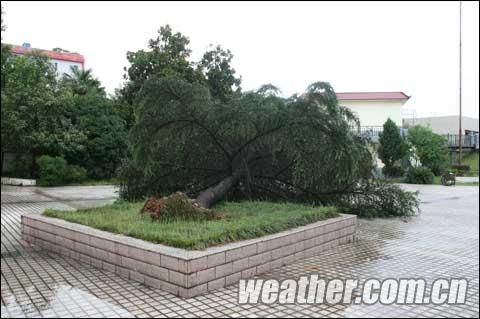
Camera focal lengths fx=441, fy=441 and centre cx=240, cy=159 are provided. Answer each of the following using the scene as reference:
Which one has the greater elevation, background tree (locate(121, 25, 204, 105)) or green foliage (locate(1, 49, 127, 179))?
background tree (locate(121, 25, 204, 105))

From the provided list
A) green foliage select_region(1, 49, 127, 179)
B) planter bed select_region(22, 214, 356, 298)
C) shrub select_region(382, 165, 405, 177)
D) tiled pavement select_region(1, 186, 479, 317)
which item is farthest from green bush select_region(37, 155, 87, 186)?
shrub select_region(382, 165, 405, 177)

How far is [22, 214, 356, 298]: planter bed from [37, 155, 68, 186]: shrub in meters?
11.1

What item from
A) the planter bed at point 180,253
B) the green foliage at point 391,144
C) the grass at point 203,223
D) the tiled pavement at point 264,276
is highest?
the green foliage at point 391,144

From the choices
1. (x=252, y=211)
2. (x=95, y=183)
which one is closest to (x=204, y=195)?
(x=252, y=211)

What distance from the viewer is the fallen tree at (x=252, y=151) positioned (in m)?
6.64

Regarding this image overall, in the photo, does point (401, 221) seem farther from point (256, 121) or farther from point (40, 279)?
point (40, 279)

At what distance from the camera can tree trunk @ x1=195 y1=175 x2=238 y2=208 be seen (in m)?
6.43

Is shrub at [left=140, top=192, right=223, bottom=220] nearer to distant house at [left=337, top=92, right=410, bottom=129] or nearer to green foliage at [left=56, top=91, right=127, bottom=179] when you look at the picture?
green foliage at [left=56, top=91, right=127, bottom=179]

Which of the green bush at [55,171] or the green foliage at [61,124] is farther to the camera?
the green bush at [55,171]

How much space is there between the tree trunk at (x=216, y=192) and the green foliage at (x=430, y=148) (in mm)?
17468

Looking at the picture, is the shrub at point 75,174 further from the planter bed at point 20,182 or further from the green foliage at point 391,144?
the green foliage at point 391,144

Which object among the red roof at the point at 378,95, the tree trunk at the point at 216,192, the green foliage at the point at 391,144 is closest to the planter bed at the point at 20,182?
the tree trunk at the point at 216,192

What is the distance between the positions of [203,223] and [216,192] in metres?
1.85

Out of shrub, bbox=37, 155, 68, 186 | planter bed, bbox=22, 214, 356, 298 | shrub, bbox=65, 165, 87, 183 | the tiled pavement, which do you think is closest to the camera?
the tiled pavement
